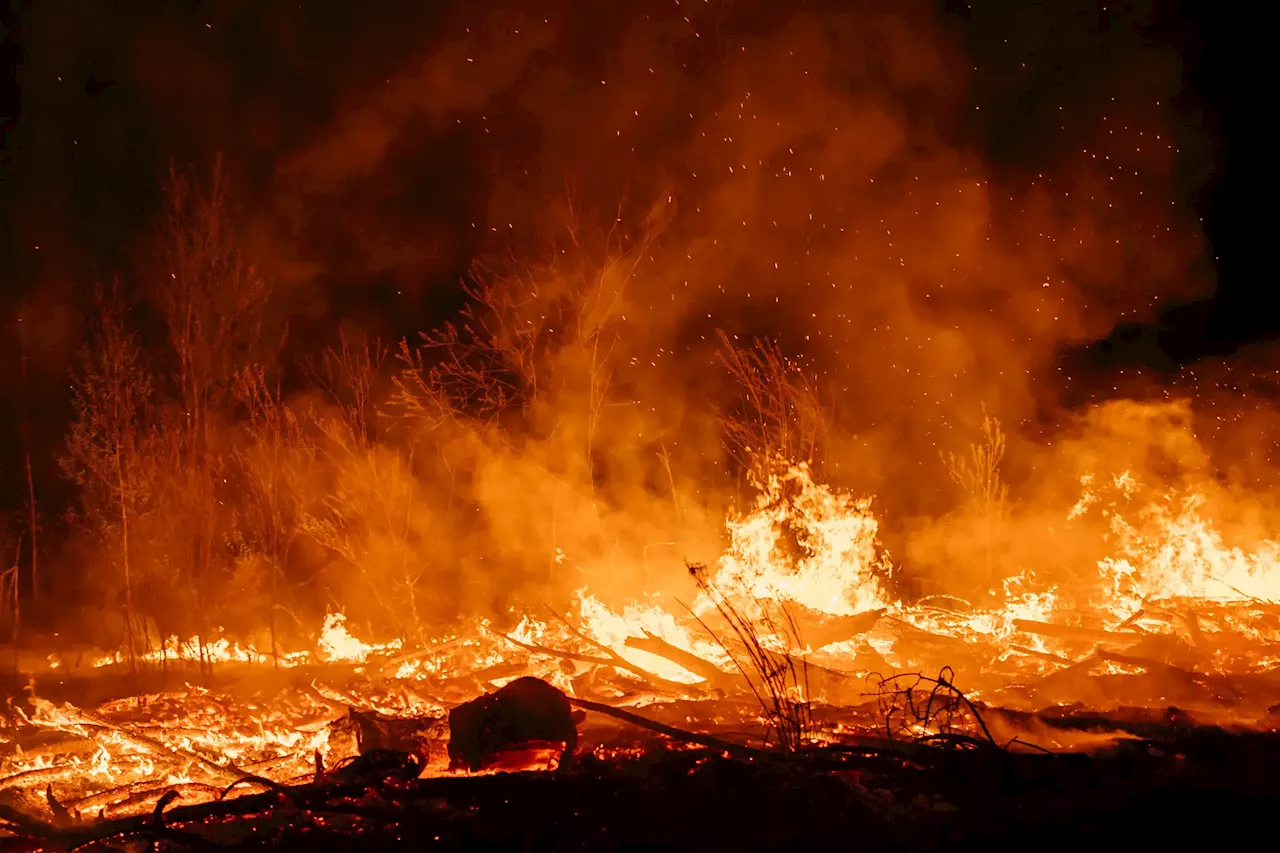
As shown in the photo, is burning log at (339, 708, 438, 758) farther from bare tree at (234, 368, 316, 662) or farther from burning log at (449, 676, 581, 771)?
bare tree at (234, 368, 316, 662)

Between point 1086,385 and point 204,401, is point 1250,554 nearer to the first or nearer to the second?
point 1086,385

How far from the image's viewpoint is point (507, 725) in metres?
6.57

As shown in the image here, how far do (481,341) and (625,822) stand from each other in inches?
509

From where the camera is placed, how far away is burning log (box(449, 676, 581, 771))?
657 centimetres

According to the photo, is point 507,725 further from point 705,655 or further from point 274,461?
→ point 274,461

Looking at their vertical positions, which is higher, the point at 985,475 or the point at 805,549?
the point at 985,475

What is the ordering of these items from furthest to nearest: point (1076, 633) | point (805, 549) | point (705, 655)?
point (805, 549) < point (705, 655) < point (1076, 633)

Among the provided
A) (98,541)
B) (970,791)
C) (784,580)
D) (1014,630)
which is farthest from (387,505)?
(970,791)

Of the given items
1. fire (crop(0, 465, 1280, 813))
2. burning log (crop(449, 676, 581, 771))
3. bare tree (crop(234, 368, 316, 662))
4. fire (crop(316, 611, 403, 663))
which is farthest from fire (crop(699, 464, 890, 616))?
bare tree (crop(234, 368, 316, 662))

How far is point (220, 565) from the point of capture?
17344mm

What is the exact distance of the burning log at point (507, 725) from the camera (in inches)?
259

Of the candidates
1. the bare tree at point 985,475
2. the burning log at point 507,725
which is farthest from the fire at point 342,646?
the bare tree at point 985,475


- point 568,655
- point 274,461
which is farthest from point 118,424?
point 568,655

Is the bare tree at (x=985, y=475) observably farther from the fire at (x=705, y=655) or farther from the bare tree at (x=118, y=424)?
the bare tree at (x=118, y=424)
